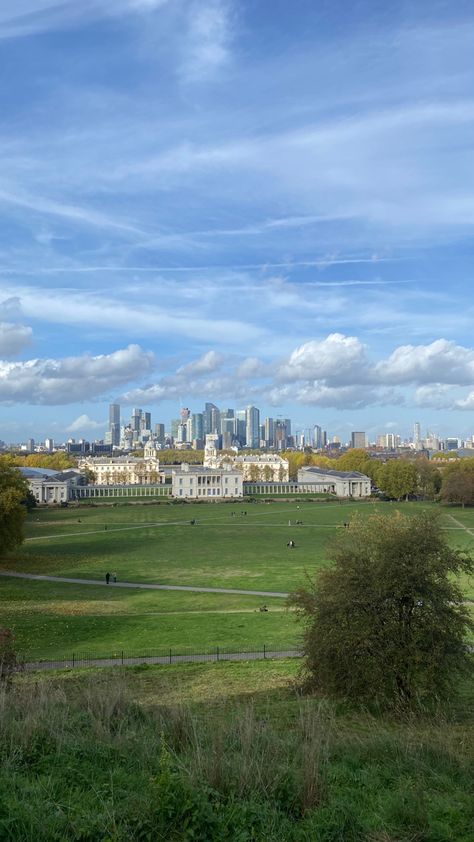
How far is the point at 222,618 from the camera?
33.6 meters

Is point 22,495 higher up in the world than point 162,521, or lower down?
higher up

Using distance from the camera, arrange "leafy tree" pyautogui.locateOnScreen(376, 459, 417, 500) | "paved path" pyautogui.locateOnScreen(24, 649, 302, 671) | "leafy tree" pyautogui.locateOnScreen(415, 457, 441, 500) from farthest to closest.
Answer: "leafy tree" pyautogui.locateOnScreen(415, 457, 441, 500), "leafy tree" pyautogui.locateOnScreen(376, 459, 417, 500), "paved path" pyautogui.locateOnScreen(24, 649, 302, 671)

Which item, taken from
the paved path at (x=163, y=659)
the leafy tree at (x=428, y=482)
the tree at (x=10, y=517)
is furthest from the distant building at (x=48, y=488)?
the paved path at (x=163, y=659)

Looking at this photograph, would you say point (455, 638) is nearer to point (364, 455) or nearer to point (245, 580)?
point (245, 580)

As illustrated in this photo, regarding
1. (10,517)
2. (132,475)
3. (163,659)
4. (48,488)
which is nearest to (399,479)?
(48,488)

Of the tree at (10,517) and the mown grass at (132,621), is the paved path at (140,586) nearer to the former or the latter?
the mown grass at (132,621)

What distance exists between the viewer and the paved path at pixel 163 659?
2445 cm

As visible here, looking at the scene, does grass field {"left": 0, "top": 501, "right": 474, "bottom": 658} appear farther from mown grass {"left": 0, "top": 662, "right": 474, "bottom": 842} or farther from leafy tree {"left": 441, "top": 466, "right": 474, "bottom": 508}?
leafy tree {"left": 441, "top": 466, "right": 474, "bottom": 508}

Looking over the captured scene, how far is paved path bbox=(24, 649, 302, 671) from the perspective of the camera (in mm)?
24453

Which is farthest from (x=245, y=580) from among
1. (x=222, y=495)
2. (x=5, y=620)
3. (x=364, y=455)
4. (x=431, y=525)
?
(x=364, y=455)

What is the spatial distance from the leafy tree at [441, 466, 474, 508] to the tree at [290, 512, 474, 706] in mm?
99734

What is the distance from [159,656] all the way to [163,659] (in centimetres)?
51

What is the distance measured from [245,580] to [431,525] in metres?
27.8

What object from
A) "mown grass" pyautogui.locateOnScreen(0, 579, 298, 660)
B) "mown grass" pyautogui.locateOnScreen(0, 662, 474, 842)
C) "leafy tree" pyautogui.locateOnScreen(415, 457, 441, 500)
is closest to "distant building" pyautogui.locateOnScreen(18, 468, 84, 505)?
"leafy tree" pyautogui.locateOnScreen(415, 457, 441, 500)
